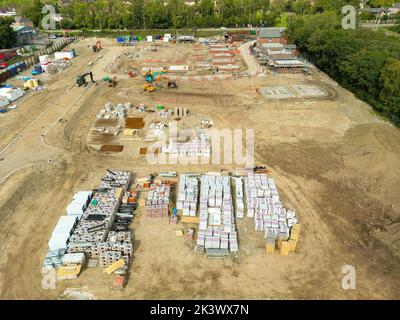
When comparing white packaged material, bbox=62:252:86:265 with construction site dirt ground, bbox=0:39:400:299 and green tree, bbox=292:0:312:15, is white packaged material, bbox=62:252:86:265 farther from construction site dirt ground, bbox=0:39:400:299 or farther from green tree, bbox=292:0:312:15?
green tree, bbox=292:0:312:15

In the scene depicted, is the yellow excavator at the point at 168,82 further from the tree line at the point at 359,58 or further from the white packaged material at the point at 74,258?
the white packaged material at the point at 74,258

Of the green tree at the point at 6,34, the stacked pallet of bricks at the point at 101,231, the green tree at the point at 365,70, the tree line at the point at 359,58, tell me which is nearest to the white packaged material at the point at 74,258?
the stacked pallet of bricks at the point at 101,231

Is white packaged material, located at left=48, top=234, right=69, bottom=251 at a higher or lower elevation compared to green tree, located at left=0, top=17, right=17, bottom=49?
lower

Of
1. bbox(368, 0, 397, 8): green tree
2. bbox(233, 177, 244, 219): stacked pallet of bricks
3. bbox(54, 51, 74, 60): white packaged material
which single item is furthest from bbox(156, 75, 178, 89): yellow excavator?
bbox(368, 0, 397, 8): green tree

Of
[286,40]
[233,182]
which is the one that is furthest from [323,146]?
[286,40]
